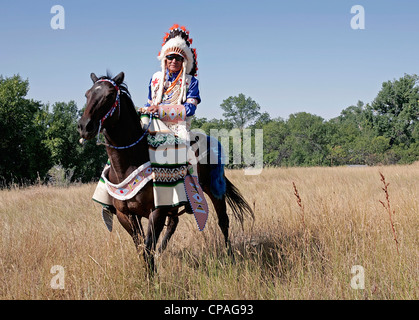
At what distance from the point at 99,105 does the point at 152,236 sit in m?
1.33

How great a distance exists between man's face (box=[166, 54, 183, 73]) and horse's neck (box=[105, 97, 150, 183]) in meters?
0.81

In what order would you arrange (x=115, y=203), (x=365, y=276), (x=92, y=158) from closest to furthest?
(x=365, y=276) < (x=115, y=203) < (x=92, y=158)

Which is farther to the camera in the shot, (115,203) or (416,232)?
(416,232)

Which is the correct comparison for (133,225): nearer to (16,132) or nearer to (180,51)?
(180,51)

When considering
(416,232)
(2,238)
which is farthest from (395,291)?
(2,238)

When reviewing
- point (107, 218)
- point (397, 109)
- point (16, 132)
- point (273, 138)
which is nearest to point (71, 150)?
point (16, 132)

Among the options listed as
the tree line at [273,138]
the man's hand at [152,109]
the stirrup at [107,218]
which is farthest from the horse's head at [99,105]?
the tree line at [273,138]

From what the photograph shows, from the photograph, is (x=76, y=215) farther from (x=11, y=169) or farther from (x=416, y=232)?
(x=11, y=169)

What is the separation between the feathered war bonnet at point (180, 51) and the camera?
149 inches

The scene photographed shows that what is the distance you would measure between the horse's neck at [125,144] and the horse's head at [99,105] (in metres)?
0.15

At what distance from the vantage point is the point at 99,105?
289cm

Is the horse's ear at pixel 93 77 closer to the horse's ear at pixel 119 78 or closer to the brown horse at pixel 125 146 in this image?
the brown horse at pixel 125 146

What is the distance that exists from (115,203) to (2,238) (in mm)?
2586
